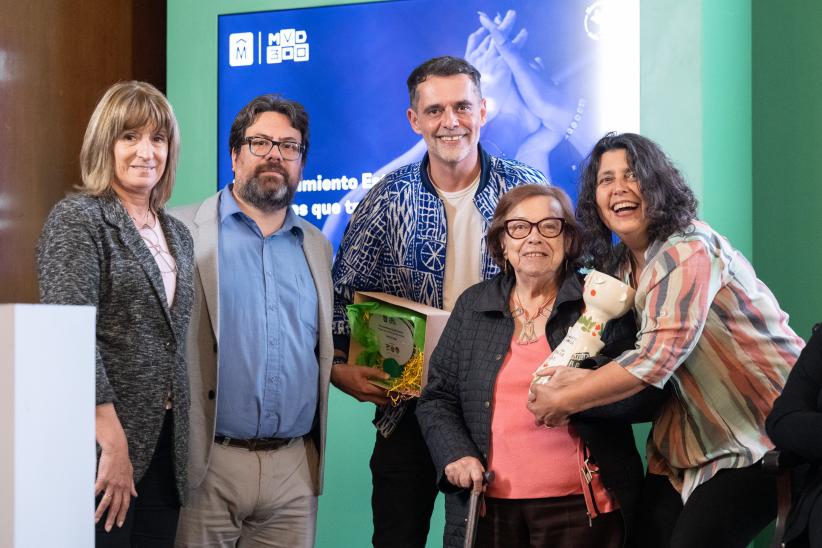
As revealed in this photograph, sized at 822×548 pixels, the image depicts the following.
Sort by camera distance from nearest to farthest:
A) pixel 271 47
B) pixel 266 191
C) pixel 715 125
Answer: pixel 266 191 < pixel 715 125 < pixel 271 47

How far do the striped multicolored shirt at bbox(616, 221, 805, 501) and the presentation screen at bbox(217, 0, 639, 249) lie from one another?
1442 millimetres

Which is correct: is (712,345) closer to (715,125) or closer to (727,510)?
(727,510)

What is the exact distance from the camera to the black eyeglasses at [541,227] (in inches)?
109

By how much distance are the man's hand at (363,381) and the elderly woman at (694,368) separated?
0.69 m

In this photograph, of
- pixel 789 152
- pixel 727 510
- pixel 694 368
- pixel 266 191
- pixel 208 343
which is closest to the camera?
pixel 727 510

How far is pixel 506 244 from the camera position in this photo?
2820mm

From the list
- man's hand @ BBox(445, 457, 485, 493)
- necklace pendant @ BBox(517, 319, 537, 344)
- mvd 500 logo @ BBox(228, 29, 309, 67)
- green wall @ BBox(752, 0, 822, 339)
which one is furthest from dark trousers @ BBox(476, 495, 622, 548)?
mvd 500 logo @ BBox(228, 29, 309, 67)

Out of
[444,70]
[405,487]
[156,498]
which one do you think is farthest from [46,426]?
[444,70]

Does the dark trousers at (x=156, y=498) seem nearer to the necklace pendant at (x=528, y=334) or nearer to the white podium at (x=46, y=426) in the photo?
the necklace pendant at (x=528, y=334)

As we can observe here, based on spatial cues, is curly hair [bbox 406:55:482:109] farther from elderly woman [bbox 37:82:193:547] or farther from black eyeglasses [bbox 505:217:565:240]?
elderly woman [bbox 37:82:193:547]

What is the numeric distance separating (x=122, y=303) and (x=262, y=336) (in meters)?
0.56

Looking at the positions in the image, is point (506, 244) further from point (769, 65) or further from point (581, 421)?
point (769, 65)

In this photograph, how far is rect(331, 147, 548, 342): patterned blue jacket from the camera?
3205 mm

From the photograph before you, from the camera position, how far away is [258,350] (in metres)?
2.96
